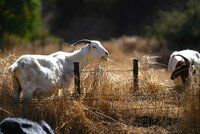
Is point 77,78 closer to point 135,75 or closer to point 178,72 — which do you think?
point 135,75

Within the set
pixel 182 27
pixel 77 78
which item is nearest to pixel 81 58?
pixel 77 78

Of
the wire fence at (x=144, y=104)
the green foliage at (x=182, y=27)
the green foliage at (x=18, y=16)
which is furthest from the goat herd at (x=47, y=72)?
the green foliage at (x=18, y=16)

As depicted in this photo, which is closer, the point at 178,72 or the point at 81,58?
the point at 81,58

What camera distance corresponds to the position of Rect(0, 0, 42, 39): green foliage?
132 ft

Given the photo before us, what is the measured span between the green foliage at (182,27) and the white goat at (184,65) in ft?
49.8

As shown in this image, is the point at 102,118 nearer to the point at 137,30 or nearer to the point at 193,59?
the point at 193,59

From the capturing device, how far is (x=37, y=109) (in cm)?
1245

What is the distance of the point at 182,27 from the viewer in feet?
106

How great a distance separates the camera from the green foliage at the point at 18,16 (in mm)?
40344

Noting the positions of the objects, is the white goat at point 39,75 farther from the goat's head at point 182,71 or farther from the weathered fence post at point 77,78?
the goat's head at point 182,71

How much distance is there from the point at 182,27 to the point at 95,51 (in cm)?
1891

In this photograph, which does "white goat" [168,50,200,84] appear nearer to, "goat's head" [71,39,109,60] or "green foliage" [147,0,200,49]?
→ "goat's head" [71,39,109,60]

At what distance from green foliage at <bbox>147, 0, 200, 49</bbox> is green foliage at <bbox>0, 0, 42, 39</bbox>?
9425 millimetres

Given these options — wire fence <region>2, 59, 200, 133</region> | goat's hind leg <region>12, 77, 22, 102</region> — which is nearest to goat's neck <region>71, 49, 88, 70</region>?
wire fence <region>2, 59, 200, 133</region>
